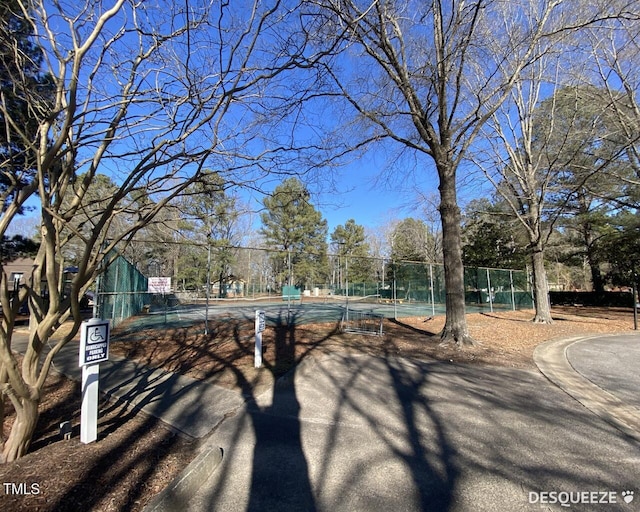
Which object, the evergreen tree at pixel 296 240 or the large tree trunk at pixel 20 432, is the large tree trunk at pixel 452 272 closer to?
the large tree trunk at pixel 20 432

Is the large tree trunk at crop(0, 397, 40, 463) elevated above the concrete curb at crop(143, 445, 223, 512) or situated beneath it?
elevated above

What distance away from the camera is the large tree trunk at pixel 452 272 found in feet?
27.0

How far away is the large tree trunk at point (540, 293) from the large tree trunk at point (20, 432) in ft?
51.9

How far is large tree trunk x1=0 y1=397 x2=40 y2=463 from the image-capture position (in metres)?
2.86

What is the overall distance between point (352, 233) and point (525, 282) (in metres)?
30.9

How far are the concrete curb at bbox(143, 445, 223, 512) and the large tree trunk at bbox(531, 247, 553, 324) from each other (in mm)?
14630

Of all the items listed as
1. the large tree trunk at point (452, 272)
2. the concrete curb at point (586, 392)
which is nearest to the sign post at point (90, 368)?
the concrete curb at point (586, 392)

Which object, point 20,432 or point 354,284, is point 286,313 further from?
point 20,432

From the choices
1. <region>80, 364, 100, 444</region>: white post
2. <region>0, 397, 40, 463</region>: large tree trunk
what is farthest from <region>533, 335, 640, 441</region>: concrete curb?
<region>0, 397, 40, 463</region>: large tree trunk

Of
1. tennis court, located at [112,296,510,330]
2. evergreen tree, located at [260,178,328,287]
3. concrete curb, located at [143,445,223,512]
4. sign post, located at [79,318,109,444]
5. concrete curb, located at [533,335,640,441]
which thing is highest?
evergreen tree, located at [260,178,328,287]

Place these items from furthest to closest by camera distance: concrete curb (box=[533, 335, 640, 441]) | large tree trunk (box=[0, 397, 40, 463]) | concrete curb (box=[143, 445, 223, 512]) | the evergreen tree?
the evergreen tree, concrete curb (box=[533, 335, 640, 441]), large tree trunk (box=[0, 397, 40, 463]), concrete curb (box=[143, 445, 223, 512])

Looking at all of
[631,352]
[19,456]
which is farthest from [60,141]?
[631,352]

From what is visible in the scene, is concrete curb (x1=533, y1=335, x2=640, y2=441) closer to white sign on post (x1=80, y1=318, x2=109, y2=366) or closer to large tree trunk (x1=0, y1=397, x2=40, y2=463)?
white sign on post (x1=80, y1=318, x2=109, y2=366)

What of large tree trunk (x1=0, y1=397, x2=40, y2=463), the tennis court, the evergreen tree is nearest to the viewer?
large tree trunk (x1=0, y1=397, x2=40, y2=463)
